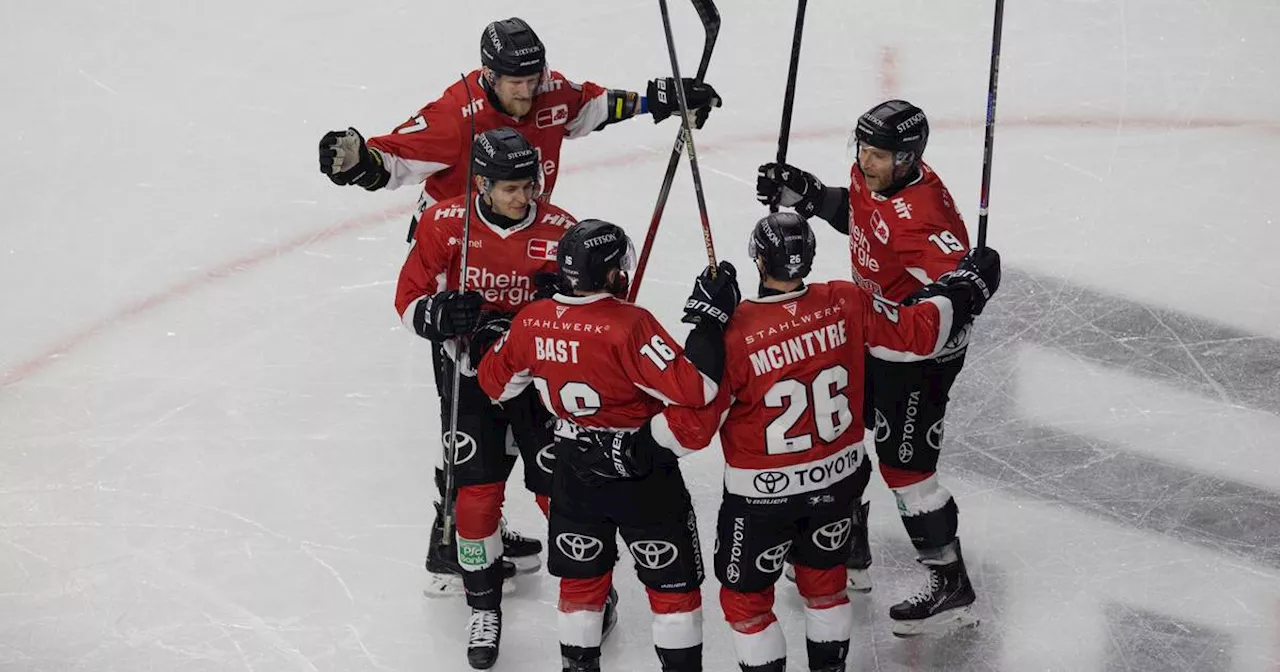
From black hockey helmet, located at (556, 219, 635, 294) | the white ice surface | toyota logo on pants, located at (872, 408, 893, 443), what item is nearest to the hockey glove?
toyota logo on pants, located at (872, 408, 893, 443)

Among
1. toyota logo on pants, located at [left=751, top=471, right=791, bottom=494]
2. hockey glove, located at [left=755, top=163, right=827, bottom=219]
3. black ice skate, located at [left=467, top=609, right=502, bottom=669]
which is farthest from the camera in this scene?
hockey glove, located at [left=755, top=163, right=827, bottom=219]

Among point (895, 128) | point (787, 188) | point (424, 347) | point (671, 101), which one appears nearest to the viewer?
point (895, 128)

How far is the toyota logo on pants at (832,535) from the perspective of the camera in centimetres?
376

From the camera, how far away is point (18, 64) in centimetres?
714

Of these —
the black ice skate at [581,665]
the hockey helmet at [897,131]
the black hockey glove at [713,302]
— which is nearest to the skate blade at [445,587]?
the black ice skate at [581,665]

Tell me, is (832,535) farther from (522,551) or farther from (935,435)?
(522,551)

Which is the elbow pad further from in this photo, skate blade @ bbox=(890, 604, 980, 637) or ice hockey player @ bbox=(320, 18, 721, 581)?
skate blade @ bbox=(890, 604, 980, 637)

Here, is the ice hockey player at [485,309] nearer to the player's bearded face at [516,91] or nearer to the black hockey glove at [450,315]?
the black hockey glove at [450,315]

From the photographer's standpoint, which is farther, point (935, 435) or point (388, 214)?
point (388, 214)

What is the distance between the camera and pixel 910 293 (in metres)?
4.21

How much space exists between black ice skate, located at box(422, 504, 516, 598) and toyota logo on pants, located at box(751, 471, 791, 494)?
102 centimetres

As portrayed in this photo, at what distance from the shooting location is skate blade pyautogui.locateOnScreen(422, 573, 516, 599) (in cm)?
443

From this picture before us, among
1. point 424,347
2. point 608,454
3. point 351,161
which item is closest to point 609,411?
point 608,454

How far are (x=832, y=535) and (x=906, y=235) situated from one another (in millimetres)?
798
